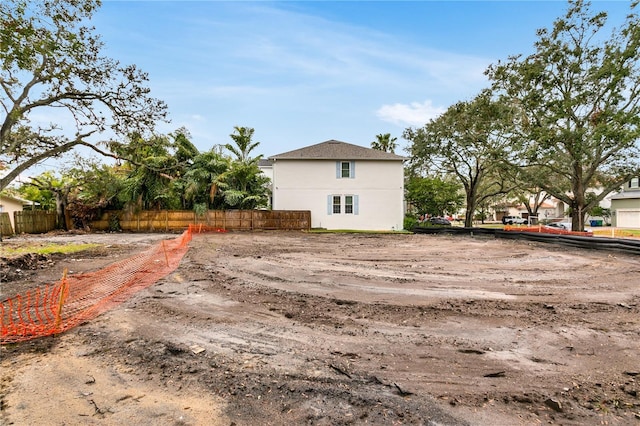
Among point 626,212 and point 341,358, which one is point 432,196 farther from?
point 341,358

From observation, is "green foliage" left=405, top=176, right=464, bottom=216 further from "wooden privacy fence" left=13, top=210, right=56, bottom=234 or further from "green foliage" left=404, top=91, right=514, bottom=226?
"wooden privacy fence" left=13, top=210, right=56, bottom=234

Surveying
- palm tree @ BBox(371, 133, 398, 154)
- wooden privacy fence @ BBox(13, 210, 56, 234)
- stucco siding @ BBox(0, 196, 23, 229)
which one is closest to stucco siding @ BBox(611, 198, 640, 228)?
palm tree @ BBox(371, 133, 398, 154)

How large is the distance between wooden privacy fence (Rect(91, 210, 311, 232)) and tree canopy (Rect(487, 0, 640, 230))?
15479 mm

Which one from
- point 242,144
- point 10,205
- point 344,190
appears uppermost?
point 242,144

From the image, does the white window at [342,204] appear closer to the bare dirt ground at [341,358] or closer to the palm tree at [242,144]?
the palm tree at [242,144]

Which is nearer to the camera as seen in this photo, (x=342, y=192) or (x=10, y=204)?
(x=342, y=192)

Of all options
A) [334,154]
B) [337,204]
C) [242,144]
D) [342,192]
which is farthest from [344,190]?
[242,144]

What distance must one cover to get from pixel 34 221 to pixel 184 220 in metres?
8.55

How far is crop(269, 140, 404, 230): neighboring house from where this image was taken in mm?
22609

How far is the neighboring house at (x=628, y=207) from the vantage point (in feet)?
99.0

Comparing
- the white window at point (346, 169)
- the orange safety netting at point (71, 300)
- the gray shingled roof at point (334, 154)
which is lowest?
the orange safety netting at point (71, 300)

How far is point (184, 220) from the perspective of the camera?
21750 mm

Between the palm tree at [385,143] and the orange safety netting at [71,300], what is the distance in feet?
101

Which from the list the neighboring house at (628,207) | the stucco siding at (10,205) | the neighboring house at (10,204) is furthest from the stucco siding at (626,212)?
the stucco siding at (10,205)
